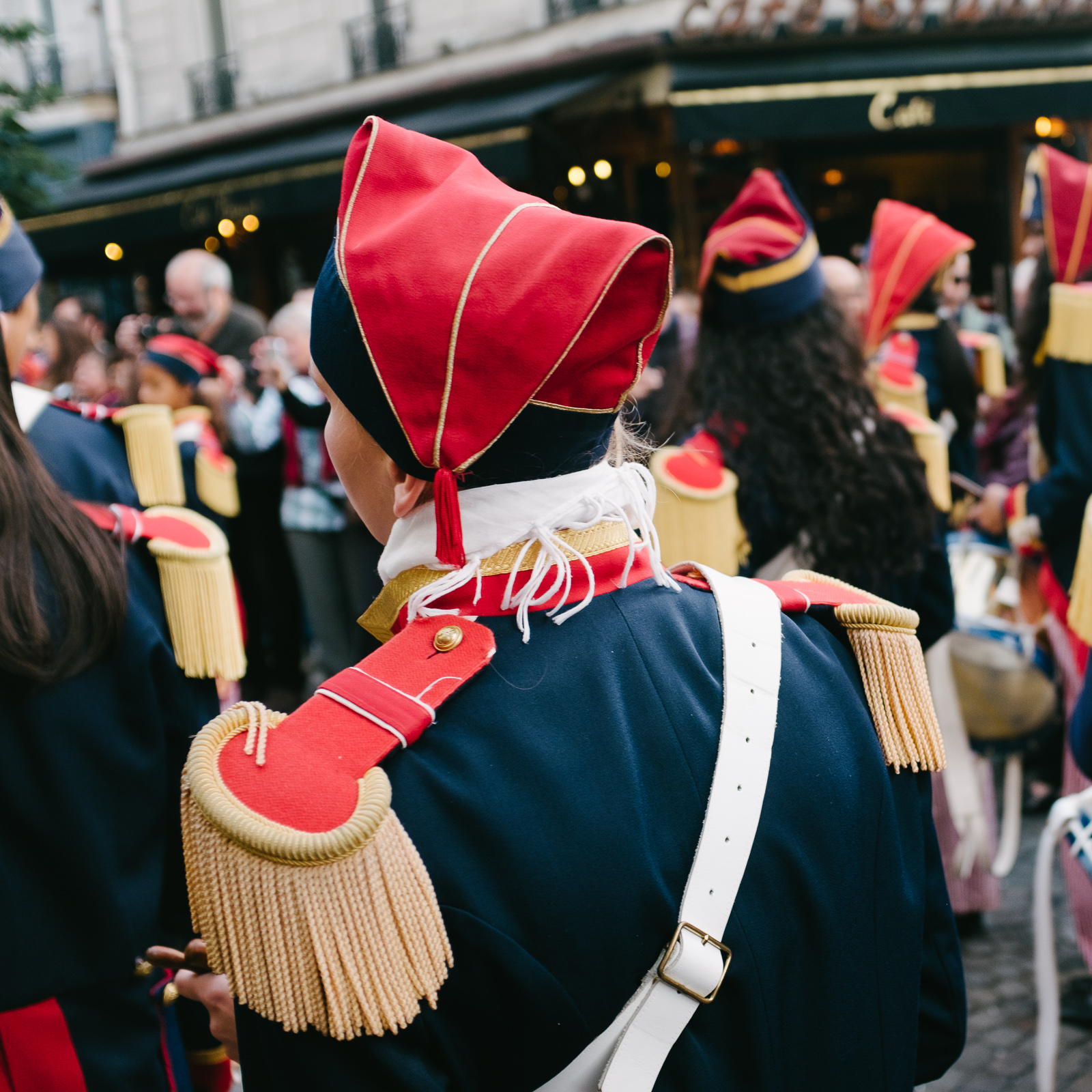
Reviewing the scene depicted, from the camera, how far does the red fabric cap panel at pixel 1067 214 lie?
374cm

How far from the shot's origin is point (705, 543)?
249 cm

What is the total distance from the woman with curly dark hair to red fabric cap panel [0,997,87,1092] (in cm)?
166

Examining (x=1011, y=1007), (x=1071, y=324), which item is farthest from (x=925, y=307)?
(x=1011, y=1007)

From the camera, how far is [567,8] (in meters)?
11.5

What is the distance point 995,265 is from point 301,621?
9.06m

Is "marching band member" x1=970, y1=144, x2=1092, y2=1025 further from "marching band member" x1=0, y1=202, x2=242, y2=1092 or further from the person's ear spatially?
the person's ear

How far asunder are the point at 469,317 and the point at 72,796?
3.34 ft

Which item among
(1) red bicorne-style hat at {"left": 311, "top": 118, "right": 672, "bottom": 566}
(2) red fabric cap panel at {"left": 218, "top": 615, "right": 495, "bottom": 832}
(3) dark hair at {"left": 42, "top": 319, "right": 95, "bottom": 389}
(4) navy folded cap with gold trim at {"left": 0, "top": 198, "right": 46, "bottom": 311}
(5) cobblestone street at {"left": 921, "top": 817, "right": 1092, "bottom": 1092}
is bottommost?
(5) cobblestone street at {"left": 921, "top": 817, "right": 1092, "bottom": 1092}

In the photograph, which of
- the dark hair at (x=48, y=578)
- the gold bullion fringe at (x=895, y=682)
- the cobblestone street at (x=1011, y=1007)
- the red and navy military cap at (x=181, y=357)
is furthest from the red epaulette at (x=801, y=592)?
the red and navy military cap at (x=181, y=357)

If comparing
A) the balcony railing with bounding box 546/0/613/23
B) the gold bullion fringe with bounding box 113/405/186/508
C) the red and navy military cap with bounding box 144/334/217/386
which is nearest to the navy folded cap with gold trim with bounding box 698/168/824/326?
the gold bullion fringe with bounding box 113/405/186/508

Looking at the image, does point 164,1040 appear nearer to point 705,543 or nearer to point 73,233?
point 705,543

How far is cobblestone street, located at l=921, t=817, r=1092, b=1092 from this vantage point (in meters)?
2.89

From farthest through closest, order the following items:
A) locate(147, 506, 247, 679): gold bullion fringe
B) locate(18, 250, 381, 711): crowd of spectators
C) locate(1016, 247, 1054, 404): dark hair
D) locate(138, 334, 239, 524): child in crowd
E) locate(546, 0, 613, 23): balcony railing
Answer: locate(546, 0, 613, 23): balcony railing, locate(18, 250, 381, 711): crowd of spectators, locate(138, 334, 239, 524): child in crowd, locate(1016, 247, 1054, 404): dark hair, locate(147, 506, 247, 679): gold bullion fringe

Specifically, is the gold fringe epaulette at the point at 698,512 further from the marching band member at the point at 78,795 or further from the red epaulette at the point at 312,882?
the red epaulette at the point at 312,882
